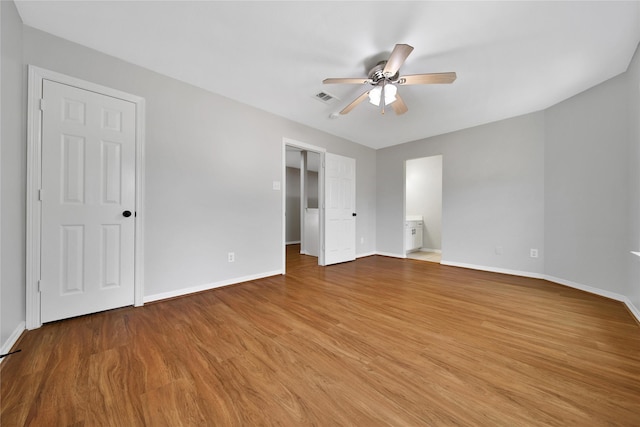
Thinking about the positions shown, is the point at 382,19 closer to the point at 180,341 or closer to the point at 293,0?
the point at 293,0

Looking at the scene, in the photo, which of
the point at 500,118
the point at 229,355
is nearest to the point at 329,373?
the point at 229,355

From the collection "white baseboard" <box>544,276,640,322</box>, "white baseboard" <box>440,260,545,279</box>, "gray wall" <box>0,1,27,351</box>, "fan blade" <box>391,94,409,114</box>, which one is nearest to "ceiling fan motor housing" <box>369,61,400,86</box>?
"fan blade" <box>391,94,409,114</box>

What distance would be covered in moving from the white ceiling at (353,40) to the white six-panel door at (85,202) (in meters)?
0.62

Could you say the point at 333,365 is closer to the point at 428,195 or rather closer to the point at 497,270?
the point at 497,270

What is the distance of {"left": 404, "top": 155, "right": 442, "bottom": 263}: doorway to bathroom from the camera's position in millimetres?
5621

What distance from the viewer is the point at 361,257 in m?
4.93

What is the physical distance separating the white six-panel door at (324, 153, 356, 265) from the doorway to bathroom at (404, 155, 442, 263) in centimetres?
164

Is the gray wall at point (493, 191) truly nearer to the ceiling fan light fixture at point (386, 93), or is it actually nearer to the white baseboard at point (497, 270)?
the white baseboard at point (497, 270)

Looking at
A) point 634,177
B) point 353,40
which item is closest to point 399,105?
point 353,40

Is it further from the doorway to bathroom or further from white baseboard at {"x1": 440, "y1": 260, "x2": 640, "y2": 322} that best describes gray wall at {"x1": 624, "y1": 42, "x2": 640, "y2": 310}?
the doorway to bathroom

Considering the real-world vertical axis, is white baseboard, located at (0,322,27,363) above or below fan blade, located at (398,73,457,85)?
below

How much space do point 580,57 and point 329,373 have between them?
138 inches

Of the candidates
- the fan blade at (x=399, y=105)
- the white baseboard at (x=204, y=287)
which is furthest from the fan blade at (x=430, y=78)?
the white baseboard at (x=204, y=287)

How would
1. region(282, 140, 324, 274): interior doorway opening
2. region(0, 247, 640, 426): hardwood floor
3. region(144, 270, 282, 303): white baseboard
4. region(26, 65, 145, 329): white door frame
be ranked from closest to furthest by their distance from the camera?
1. region(0, 247, 640, 426): hardwood floor
2. region(26, 65, 145, 329): white door frame
3. region(144, 270, 282, 303): white baseboard
4. region(282, 140, 324, 274): interior doorway opening
